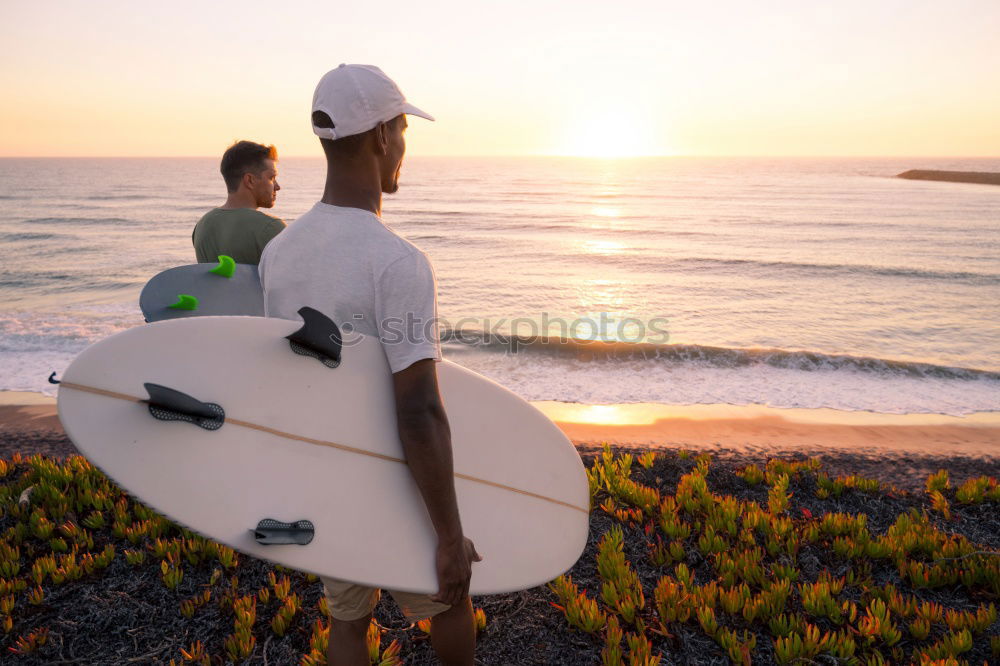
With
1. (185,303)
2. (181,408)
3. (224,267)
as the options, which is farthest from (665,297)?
(181,408)

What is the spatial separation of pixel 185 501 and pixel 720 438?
581cm

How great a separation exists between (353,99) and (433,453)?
0.94 m

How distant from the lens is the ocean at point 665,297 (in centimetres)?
889

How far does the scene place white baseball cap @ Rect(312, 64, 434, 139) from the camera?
1.49m

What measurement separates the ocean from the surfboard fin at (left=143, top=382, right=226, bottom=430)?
657cm

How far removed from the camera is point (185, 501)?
151 cm

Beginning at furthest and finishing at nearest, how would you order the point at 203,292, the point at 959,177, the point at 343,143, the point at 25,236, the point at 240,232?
the point at 959,177 < the point at 25,236 < the point at 240,232 < the point at 203,292 < the point at 343,143

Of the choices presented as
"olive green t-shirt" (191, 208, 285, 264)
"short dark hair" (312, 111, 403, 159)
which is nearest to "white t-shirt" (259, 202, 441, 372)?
"short dark hair" (312, 111, 403, 159)

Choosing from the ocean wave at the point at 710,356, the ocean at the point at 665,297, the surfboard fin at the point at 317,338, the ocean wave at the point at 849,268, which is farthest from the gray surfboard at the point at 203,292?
the ocean wave at the point at 849,268

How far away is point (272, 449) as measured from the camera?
1.70 meters

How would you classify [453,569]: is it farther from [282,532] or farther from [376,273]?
[376,273]

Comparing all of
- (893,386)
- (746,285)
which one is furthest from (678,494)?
(746,285)

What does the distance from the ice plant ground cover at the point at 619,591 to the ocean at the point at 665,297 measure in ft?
13.8

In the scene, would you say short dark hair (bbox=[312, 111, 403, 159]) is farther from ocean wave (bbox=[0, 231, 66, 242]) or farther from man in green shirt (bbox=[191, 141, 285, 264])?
ocean wave (bbox=[0, 231, 66, 242])
